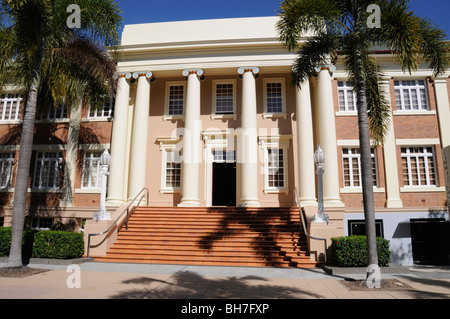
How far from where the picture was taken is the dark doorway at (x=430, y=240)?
52.0 ft

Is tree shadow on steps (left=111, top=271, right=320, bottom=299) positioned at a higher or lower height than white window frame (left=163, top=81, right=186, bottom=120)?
lower

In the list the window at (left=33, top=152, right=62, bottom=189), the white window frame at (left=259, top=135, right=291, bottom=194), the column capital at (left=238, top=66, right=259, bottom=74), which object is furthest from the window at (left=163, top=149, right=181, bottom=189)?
→ the window at (left=33, top=152, right=62, bottom=189)

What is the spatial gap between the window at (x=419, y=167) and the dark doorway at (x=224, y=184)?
8755 mm

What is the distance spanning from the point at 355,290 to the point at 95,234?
930 centimetres

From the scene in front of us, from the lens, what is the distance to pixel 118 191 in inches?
645

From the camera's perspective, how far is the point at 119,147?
16.7m

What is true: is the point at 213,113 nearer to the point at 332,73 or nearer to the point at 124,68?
the point at 124,68

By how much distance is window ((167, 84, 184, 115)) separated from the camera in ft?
62.1

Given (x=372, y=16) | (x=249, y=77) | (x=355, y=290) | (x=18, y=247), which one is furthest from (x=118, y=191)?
(x=372, y=16)

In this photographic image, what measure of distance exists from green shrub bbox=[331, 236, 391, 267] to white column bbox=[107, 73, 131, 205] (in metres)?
10.7

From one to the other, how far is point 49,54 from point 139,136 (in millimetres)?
6274

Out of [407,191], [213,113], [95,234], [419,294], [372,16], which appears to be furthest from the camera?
[213,113]

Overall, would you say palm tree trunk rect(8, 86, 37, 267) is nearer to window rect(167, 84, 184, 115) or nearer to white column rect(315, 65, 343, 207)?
window rect(167, 84, 184, 115)

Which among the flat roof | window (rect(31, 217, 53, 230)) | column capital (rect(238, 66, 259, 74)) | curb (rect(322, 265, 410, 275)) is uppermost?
the flat roof
